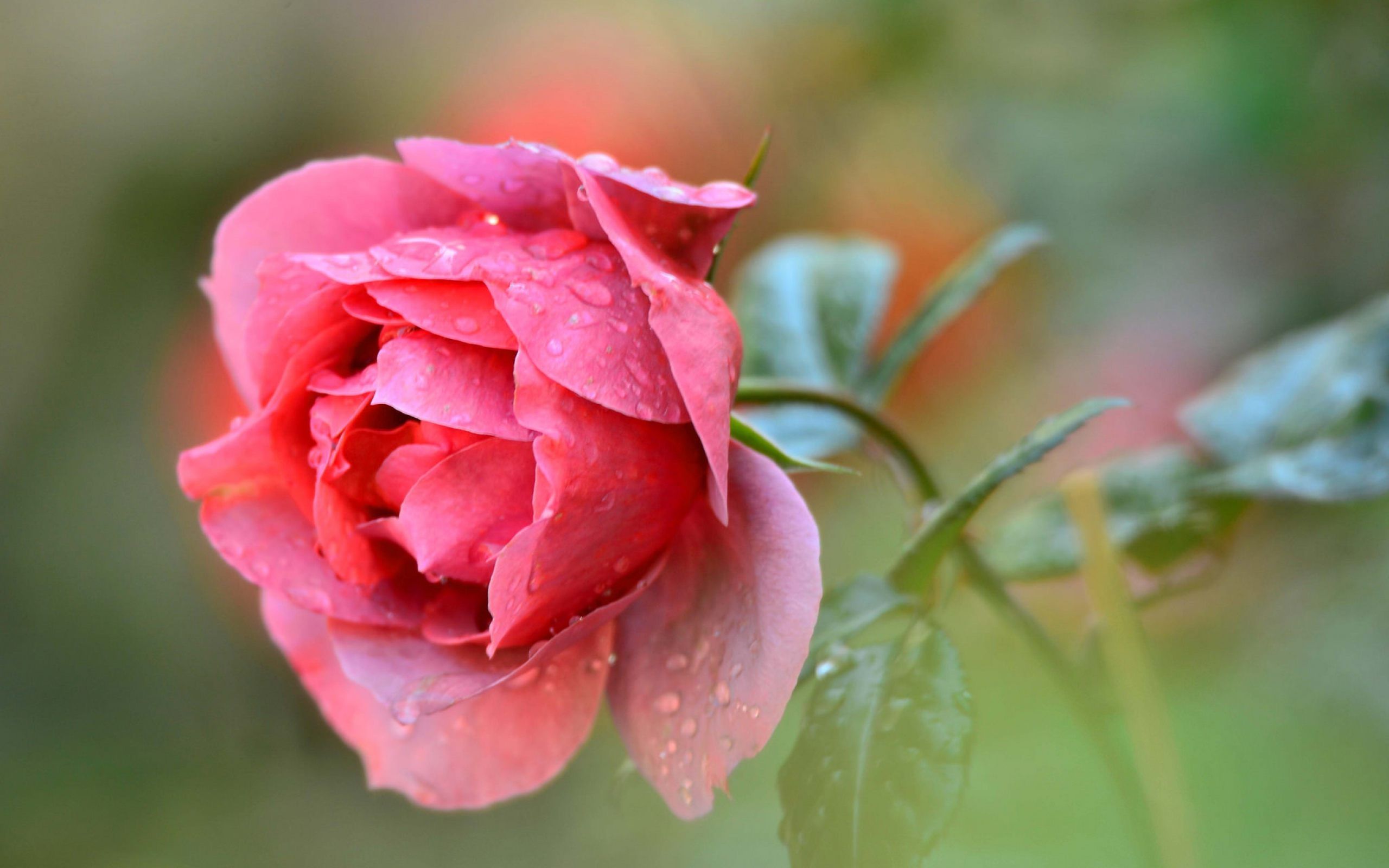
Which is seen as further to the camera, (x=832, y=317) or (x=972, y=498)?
(x=832, y=317)

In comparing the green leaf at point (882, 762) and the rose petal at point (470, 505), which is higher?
the rose petal at point (470, 505)

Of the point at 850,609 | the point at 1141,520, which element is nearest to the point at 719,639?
the point at 850,609

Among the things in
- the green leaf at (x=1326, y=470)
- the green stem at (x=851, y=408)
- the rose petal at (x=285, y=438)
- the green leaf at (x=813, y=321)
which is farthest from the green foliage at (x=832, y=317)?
the rose petal at (x=285, y=438)

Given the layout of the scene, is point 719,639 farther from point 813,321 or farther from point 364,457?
point 813,321

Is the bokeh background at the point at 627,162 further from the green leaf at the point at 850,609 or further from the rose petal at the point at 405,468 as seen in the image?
the rose petal at the point at 405,468

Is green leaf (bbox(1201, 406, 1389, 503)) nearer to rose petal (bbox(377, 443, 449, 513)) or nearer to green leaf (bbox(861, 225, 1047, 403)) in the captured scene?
green leaf (bbox(861, 225, 1047, 403))

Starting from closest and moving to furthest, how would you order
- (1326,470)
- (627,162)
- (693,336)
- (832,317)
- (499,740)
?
(693,336), (499,740), (1326,470), (832,317), (627,162)
